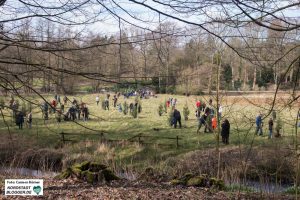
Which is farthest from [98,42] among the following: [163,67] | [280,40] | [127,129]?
[127,129]

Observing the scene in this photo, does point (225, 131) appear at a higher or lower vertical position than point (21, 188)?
lower

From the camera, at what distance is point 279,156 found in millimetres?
9344

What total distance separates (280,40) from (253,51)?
43 cm

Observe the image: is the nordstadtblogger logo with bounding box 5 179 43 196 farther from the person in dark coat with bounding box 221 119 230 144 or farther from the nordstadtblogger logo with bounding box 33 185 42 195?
the person in dark coat with bounding box 221 119 230 144

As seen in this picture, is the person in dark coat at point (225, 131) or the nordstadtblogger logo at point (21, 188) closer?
the nordstadtblogger logo at point (21, 188)

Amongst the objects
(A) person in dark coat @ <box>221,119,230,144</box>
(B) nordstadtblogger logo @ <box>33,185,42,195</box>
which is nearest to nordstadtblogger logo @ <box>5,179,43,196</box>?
(B) nordstadtblogger logo @ <box>33,185,42,195</box>

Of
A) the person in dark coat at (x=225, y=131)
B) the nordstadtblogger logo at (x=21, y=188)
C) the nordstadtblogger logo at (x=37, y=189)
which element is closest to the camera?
the nordstadtblogger logo at (x=21, y=188)

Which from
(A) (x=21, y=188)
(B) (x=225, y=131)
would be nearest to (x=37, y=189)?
(A) (x=21, y=188)

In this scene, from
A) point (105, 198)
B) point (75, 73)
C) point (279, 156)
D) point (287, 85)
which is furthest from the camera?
point (279, 156)

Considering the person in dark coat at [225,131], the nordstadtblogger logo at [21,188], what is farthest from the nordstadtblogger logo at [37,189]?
the person in dark coat at [225,131]

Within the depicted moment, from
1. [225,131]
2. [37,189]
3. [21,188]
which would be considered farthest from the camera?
[225,131]

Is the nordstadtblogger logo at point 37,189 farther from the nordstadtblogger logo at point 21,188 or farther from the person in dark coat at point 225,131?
the person in dark coat at point 225,131

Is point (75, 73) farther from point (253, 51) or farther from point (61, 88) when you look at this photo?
point (253, 51)

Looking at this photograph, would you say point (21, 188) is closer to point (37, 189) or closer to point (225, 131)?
point (37, 189)
